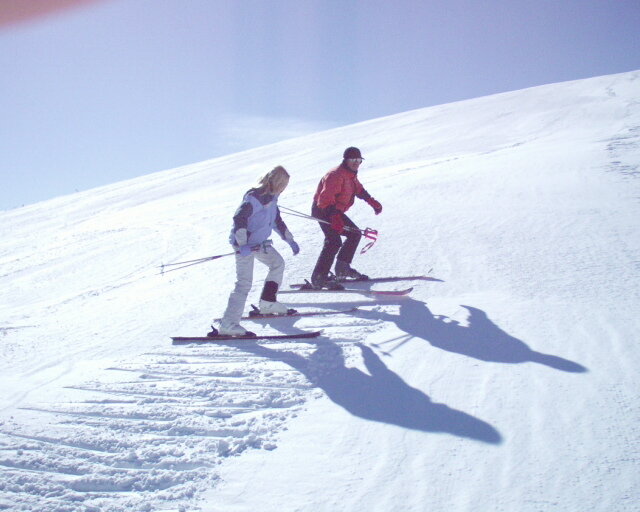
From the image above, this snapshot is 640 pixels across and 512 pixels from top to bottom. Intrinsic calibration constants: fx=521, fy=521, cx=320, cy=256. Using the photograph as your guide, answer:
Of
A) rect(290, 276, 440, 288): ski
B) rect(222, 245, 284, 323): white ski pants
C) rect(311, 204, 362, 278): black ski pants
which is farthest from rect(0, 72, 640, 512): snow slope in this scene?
rect(311, 204, 362, 278): black ski pants

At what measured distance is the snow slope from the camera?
2.78m

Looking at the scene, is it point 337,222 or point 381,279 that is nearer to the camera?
point 337,222

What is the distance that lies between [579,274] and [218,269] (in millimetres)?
5253

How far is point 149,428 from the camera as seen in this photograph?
348 cm

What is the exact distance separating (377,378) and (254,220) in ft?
7.08

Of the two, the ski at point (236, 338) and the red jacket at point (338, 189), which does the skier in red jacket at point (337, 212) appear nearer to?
the red jacket at point (338, 189)

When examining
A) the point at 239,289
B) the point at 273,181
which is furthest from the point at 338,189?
the point at 239,289

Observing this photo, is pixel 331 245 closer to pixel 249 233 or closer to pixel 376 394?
pixel 249 233

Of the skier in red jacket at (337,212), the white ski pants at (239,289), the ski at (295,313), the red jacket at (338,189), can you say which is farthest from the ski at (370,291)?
the white ski pants at (239,289)

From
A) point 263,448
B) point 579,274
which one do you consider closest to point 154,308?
point 263,448

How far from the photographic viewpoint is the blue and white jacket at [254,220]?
5.06m

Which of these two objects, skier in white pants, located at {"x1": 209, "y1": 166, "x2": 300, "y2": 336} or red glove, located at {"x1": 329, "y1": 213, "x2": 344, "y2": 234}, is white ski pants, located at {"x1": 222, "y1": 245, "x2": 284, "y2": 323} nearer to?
skier in white pants, located at {"x1": 209, "y1": 166, "x2": 300, "y2": 336}

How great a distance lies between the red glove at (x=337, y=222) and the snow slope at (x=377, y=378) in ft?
2.94

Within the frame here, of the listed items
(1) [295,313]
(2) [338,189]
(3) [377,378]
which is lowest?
(3) [377,378]
